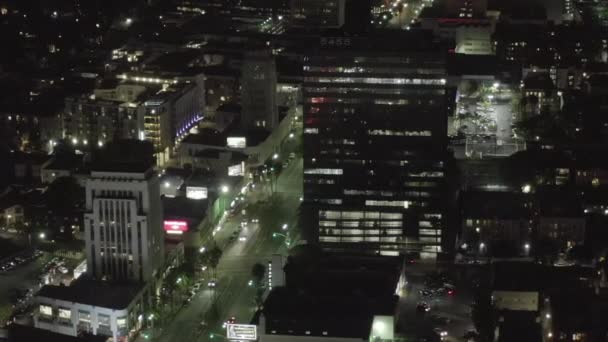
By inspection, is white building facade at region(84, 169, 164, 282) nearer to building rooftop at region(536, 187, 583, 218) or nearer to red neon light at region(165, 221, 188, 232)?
red neon light at region(165, 221, 188, 232)

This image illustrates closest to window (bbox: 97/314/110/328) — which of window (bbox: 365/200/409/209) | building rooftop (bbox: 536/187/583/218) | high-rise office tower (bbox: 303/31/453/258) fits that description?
high-rise office tower (bbox: 303/31/453/258)

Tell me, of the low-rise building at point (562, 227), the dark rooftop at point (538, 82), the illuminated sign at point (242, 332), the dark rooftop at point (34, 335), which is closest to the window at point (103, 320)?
the dark rooftop at point (34, 335)

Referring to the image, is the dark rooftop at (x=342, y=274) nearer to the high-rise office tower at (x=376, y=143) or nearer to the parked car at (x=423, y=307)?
the parked car at (x=423, y=307)

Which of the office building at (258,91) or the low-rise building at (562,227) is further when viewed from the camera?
the office building at (258,91)

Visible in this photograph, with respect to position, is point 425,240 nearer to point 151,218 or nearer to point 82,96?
point 151,218

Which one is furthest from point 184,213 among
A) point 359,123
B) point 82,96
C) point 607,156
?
point 607,156

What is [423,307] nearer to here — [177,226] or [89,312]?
[177,226]

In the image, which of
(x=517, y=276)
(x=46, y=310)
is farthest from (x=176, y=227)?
(x=517, y=276)
